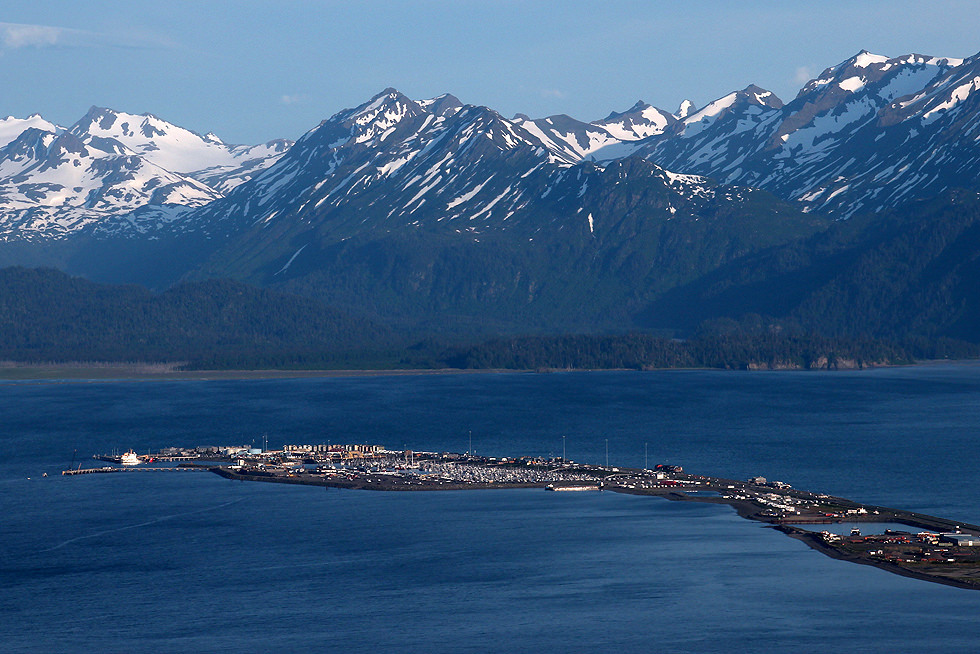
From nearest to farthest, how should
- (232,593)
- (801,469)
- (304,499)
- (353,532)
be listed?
(232,593), (353,532), (304,499), (801,469)

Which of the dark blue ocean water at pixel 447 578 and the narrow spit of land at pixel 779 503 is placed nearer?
the dark blue ocean water at pixel 447 578

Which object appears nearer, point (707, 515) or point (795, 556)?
point (795, 556)

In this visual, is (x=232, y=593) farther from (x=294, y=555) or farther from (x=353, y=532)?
(x=353, y=532)

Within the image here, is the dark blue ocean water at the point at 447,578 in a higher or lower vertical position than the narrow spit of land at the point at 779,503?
lower

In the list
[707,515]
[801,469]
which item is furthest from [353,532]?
[801,469]

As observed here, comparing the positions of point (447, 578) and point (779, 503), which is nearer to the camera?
point (447, 578)

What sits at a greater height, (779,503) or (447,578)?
(779,503)

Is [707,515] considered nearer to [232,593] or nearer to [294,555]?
[294,555]

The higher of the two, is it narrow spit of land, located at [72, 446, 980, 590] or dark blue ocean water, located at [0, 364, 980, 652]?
narrow spit of land, located at [72, 446, 980, 590]

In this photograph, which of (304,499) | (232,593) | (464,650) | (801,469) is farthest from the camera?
(801,469)

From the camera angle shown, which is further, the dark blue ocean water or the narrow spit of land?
the narrow spit of land

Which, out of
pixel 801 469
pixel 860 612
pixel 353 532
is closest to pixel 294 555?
pixel 353 532
